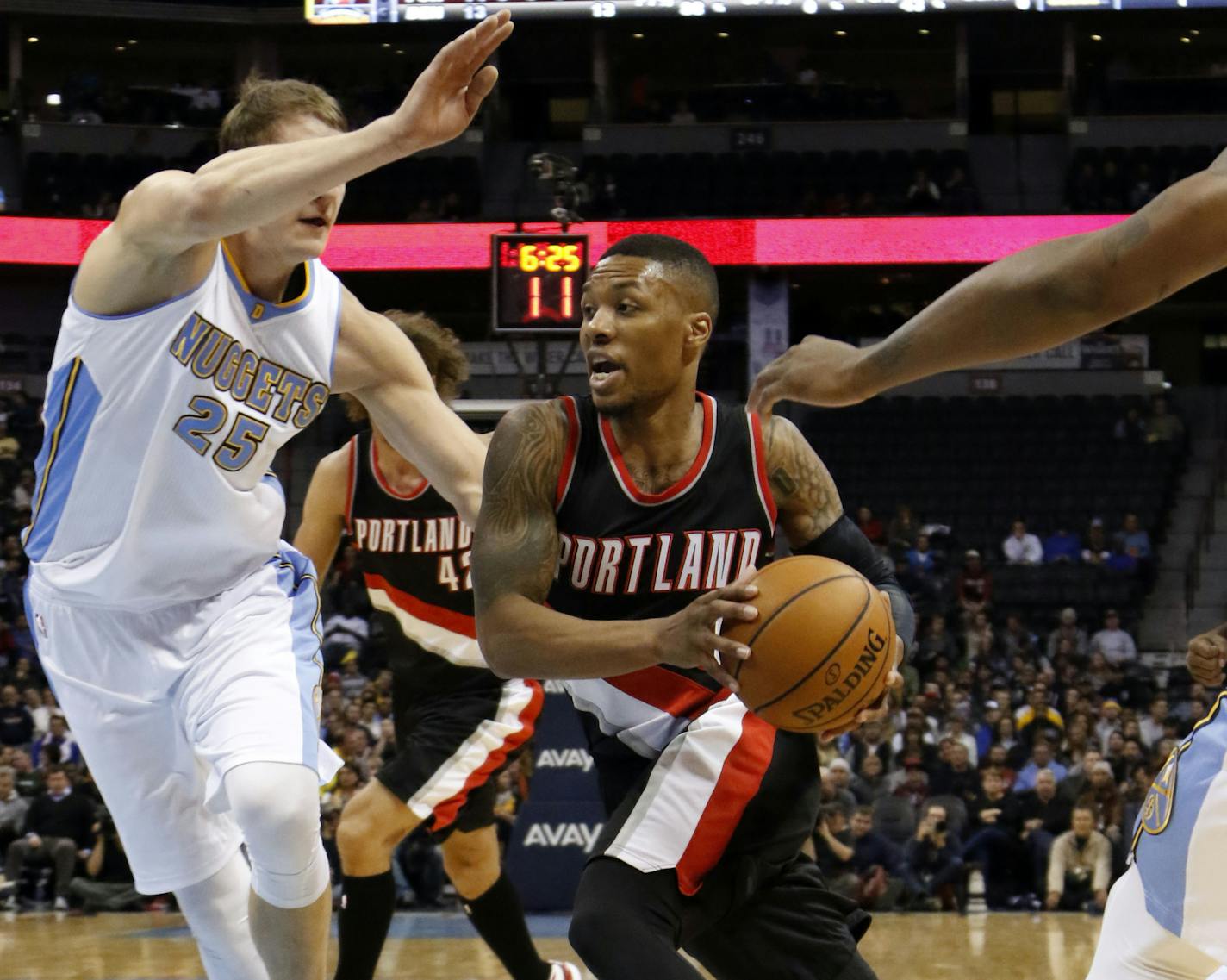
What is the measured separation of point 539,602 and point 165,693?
1057 millimetres

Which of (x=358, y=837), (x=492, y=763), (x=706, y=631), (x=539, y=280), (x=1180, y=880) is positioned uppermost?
(x=706, y=631)

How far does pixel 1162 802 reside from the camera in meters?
2.93

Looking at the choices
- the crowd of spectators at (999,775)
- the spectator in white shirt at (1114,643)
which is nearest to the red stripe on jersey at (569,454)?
the crowd of spectators at (999,775)

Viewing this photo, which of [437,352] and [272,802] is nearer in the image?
[272,802]

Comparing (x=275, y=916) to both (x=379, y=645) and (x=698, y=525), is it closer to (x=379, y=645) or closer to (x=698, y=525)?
(x=698, y=525)

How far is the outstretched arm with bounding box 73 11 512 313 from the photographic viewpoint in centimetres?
309

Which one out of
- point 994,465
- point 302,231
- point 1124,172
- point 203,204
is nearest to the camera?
point 203,204

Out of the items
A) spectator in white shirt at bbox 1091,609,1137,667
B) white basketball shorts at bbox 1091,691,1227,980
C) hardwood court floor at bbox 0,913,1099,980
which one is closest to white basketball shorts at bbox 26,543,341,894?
white basketball shorts at bbox 1091,691,1227,980

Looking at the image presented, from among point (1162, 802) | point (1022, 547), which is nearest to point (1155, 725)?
point (1022, 547)

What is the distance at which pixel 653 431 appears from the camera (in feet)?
11.5

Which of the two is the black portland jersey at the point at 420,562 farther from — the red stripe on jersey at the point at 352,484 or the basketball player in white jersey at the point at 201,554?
the basketball player in white jersey at the point at 201,554

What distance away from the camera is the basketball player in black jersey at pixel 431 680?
5457mm

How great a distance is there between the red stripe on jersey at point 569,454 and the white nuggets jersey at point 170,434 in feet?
2.48

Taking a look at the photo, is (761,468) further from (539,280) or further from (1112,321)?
(539,280)
